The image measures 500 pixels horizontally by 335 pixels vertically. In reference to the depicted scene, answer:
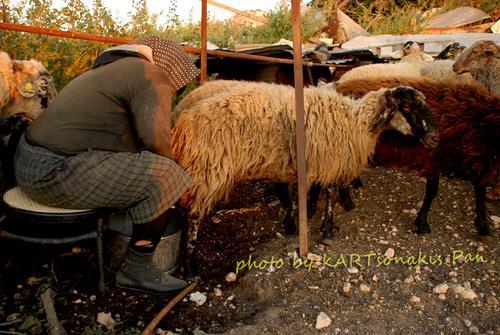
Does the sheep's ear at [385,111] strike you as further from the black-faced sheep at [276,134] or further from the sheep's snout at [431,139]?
the sheep's snout at [431,139]

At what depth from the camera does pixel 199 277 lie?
125 inches

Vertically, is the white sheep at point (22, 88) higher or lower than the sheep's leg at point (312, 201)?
higher

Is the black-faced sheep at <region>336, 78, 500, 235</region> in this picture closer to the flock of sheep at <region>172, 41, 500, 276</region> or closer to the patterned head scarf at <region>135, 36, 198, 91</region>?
the flock of sheep at <region>172, 41, 500, 276</region>

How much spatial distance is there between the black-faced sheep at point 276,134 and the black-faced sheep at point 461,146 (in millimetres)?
381

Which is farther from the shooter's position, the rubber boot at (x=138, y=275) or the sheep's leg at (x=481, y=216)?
the sheep's leg at (x=481, y=216)

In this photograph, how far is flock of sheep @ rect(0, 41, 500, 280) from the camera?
3115 mm

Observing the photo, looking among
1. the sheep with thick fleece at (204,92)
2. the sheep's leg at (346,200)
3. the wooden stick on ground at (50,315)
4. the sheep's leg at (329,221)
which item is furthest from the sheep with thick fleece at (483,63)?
the wooden stick on ground at (50,315)

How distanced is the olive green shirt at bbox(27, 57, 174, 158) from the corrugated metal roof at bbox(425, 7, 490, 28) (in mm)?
11208

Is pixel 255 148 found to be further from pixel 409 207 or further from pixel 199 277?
pixel 409 207

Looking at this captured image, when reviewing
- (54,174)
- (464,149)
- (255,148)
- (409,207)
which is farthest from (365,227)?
(54,174)

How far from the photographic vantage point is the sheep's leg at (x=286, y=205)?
3920 millimetres

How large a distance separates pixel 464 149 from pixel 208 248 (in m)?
2.45

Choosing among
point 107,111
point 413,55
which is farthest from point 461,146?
point 413,55

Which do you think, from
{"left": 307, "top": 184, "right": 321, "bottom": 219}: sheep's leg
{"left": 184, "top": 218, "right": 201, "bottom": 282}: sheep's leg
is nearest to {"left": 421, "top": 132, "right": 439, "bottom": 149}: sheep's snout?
{"left": 307, "top": 184, "right": 321, "bottom": 219}: sheep's leg
